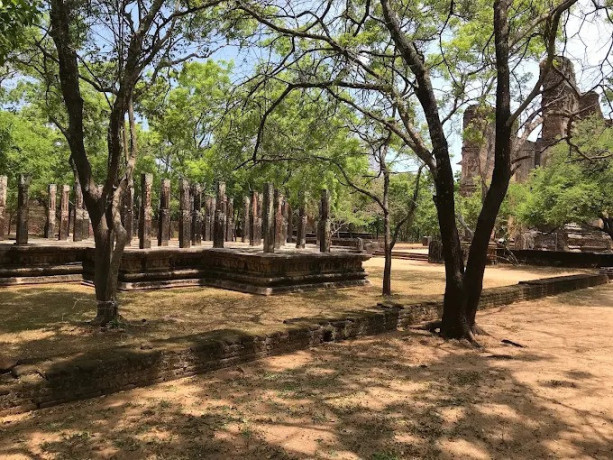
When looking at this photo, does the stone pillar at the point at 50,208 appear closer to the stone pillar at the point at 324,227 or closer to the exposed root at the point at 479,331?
the stone pillar at the point at 324,227

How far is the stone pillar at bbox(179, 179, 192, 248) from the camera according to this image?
40.9ft

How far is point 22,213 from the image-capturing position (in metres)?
12.0

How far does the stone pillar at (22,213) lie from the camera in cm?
1152

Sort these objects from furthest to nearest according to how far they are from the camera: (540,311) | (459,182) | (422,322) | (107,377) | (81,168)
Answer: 1. (459,182)
2. (540,311)
3. (422,322)
4. (81,168)
5. (107,377)

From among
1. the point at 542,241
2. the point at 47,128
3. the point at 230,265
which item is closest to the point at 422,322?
the point at 230,265

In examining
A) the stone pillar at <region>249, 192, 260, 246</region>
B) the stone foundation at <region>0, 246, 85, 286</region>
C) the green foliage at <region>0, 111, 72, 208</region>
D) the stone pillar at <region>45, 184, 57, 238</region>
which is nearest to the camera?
the stone foundation at <region>0, 246, 85, 286</region>

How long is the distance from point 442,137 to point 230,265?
6.78 metres

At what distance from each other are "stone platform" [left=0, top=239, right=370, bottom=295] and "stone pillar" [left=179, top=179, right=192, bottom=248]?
0.55 m

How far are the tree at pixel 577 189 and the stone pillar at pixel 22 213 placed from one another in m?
16.0

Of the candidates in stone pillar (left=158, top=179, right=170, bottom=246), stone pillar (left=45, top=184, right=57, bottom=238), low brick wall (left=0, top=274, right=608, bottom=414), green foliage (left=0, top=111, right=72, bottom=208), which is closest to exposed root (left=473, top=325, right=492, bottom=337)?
low brick wall (left=0, top=274, right=608, bottom=414)

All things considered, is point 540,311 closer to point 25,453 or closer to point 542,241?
point 25,453

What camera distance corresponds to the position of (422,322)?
309 inches

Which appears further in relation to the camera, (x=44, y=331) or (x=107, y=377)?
(x=44, y=331)

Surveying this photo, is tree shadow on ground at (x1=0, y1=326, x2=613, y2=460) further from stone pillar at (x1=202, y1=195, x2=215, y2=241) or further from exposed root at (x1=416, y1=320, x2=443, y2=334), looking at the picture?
stone pillar at (x1=202, y1=195, x2=215, y2=241)
